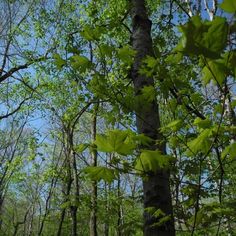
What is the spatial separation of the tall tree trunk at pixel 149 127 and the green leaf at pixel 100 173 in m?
0.36

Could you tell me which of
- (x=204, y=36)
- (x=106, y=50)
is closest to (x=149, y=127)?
(x=106, y=50)

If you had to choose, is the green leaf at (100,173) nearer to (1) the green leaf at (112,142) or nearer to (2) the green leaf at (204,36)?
(1) the green leaf at (112,142)

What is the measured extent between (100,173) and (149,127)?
2.80ft

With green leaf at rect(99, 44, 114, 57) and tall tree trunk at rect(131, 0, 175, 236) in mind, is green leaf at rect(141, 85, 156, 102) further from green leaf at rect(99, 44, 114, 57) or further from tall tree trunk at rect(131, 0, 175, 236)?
green leaf at rect(99, 44, 114, 57)

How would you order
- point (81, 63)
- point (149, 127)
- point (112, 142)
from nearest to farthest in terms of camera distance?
1. point (112, 142)
2. point (81, 63)
3. point (149, 127)

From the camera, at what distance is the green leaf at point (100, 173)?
1246mm

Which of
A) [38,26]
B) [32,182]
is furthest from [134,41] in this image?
[32,182]

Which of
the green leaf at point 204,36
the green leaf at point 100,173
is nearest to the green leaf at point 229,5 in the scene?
the green leaf at point 204,36

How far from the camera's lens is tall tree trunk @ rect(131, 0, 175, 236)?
5.95ft

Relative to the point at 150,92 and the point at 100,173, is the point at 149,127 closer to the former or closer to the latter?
the point at 150,92

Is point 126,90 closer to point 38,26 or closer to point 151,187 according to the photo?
point 151,187

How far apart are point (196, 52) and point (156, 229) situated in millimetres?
1271

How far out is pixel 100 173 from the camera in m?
1.26

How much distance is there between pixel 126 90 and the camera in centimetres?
206
